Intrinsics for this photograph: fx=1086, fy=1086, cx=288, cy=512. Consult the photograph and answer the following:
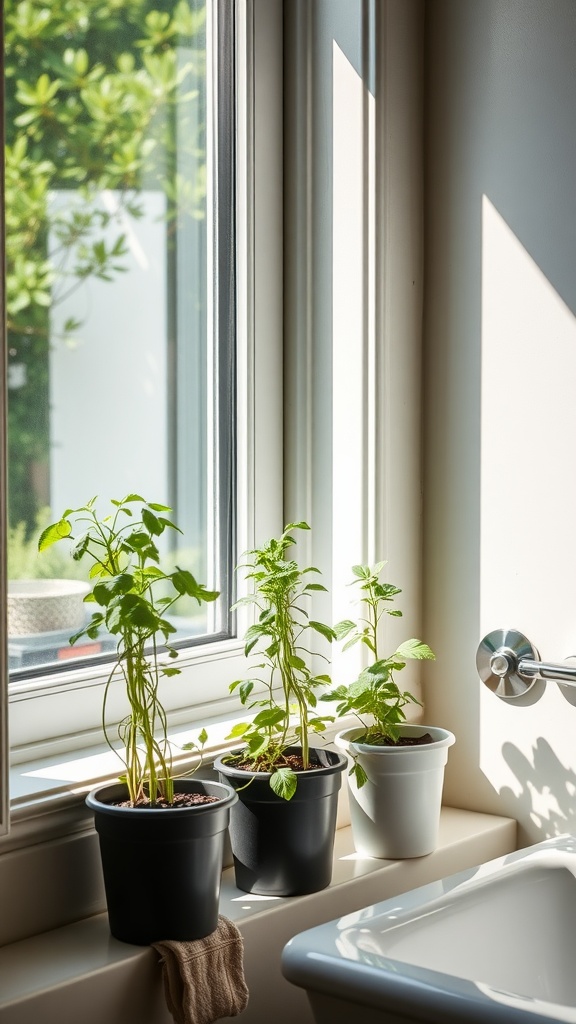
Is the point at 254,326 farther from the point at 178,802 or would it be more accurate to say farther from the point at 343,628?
the point at 178,802

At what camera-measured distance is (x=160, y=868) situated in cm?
110

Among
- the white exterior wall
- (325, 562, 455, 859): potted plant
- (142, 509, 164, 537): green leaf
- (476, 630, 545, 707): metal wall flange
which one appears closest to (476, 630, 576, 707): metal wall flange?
(476, 630, 545, 707): metal wall flange

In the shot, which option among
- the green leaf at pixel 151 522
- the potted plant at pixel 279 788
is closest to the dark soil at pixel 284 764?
the potted plant at pixel 279 788

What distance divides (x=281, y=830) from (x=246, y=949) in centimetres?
13

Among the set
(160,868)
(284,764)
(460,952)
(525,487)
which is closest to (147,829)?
(160,868)

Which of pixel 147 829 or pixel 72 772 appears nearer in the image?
pixel 147 829

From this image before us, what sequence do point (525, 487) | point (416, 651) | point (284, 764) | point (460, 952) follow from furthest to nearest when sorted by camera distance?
1. point (525, 487)
2. point (416, 651)
3. point (284, 764)
4. point (460, 952)

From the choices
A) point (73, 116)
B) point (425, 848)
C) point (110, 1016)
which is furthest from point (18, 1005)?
point (73, 116)

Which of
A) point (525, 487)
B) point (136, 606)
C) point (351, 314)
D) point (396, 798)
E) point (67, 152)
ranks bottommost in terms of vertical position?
point (396, 798)

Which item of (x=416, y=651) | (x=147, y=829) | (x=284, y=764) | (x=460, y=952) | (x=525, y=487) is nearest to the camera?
(x=147, y=829)

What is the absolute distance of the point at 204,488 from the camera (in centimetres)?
158

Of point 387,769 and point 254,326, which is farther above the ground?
point 254,326

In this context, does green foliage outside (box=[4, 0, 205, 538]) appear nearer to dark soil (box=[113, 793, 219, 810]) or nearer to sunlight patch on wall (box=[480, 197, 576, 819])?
dark soil (box=[113, 793, 219, 810])

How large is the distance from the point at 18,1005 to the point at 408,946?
1.30 feet
